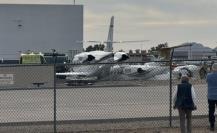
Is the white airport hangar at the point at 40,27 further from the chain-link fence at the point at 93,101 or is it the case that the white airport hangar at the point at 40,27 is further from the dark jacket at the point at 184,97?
the dark jacket at the point at 184,97

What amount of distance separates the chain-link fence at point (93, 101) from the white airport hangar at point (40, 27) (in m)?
50.6

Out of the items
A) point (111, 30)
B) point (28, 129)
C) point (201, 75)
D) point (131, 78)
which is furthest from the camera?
point (111, 30)

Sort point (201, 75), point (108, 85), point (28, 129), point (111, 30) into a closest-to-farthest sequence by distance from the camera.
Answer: point (28, 129) < point (108, 85) < point (201, 75) < point (111, 30)

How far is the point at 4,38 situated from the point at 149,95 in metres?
55.0

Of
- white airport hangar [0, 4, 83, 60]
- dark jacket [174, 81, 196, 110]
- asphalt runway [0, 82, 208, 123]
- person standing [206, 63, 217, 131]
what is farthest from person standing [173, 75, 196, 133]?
white airport hangar [0, 4, 83, 60]

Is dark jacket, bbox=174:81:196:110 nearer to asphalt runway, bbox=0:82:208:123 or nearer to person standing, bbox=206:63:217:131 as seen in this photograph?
person standing, bbox=206:63:217:131

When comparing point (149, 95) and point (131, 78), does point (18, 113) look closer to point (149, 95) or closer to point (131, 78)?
point (131, 78)

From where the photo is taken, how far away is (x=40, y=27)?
250ft

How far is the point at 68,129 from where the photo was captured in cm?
1630

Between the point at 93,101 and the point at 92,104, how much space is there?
491 mm

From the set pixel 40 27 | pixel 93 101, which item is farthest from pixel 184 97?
pixel 40 27

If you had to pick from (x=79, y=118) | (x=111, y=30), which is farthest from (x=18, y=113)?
(x=111, y=30)

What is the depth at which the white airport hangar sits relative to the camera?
75.5 metres

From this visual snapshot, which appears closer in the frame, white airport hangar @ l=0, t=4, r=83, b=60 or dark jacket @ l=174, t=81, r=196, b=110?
dark jacket @ l=174, t=81, r=196, b=110
